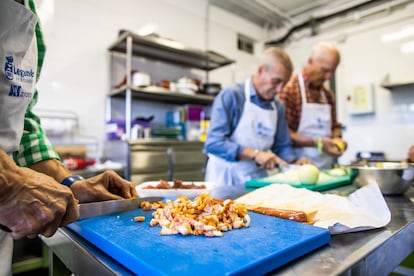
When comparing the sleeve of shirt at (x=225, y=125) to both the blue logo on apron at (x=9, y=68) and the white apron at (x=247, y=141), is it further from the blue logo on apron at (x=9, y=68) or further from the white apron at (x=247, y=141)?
the blue logo on apron at (x=9, y=68)

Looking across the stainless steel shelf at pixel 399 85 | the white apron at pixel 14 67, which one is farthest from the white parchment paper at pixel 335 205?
the stainless steel shelf at pixel 399 85

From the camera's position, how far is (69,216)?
529 mm

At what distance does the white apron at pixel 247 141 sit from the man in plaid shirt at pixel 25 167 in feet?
3.14

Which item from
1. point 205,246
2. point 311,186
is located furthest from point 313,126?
point 205,246

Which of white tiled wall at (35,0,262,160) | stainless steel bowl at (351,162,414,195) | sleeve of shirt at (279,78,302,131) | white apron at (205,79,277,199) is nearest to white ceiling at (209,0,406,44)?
white tiled wall at (35,0,262,160)

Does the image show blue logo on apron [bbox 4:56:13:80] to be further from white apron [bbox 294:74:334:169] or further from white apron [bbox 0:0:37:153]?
white apron [bbox 294:74:334:169]

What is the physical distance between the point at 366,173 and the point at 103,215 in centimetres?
101

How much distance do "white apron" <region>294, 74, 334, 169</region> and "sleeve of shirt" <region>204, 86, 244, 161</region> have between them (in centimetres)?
69

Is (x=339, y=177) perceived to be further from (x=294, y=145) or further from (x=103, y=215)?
(x=103, y=215)

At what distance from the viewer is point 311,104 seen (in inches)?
89.0

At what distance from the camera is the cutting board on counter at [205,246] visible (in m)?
0.44

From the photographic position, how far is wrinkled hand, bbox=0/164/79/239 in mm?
458

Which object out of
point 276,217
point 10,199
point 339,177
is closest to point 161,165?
point 339,177

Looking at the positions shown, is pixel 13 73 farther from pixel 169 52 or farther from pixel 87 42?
pixel 169 52
